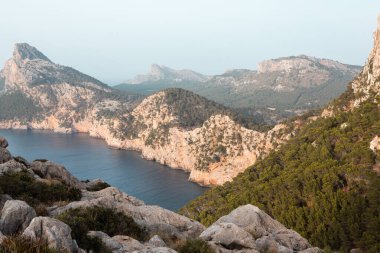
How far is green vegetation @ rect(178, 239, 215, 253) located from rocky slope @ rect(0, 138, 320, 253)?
0.46m

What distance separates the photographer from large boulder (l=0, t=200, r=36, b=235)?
41.8ft

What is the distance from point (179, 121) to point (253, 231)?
536ft

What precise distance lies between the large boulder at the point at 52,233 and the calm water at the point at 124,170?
9638 centimetres

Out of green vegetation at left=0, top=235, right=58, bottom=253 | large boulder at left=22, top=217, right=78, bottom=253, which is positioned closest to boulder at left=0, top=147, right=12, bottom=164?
large boulder at left=22, top=217, right=78, bottom=253

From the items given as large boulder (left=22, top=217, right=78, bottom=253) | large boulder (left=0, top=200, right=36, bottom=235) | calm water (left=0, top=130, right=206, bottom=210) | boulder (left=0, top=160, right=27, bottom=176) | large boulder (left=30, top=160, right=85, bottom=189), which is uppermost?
large boulder (left=22, top=217, right=78, bottom=253)

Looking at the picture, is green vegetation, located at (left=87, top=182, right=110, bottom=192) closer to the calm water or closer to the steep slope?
the steep slope

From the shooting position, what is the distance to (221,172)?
441ft

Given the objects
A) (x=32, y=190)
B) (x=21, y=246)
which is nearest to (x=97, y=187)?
(x=32, y=190)

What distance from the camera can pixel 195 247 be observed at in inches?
527

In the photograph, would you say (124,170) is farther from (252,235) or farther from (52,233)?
(52,233)

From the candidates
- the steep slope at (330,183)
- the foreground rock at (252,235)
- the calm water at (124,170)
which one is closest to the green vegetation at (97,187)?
the foreground rock at (252,235)

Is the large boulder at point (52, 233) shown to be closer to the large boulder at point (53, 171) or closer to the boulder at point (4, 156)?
the large boulder at point (53, 171)

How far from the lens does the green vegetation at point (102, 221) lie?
1393 centimetres

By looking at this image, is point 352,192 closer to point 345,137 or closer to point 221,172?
point 345,137
